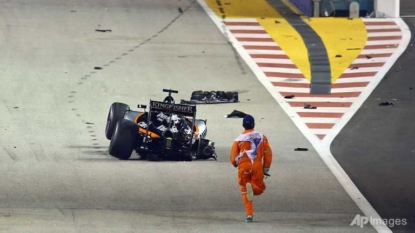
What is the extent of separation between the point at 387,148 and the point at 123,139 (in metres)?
5.11

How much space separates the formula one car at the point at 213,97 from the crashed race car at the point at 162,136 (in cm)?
531

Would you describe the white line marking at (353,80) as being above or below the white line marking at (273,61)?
below

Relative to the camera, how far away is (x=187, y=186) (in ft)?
61.8

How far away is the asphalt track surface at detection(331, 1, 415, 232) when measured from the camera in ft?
59.5

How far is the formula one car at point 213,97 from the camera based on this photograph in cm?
2625

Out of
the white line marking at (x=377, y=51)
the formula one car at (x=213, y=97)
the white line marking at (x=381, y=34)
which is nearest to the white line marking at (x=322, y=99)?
the formula one car at (x=213, y=97)

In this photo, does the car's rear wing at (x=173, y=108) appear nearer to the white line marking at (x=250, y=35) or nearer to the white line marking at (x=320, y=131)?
the white line marking at (x=320, y=131)

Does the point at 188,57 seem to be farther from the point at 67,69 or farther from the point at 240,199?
the point at 240,199

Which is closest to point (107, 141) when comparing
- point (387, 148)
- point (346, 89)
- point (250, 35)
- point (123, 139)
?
point (123, 139)

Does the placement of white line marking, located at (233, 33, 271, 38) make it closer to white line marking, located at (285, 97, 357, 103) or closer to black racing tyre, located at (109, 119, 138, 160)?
white line marking, located at (285, 97, 357, 103)

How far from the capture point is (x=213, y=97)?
1037 inches

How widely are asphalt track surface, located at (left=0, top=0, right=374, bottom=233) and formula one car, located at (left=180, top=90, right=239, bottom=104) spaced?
0.99 ft

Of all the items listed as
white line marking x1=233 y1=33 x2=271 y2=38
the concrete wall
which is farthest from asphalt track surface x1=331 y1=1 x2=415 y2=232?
the concrete wall

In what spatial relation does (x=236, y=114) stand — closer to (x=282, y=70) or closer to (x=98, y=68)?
(x=282, y=70)
